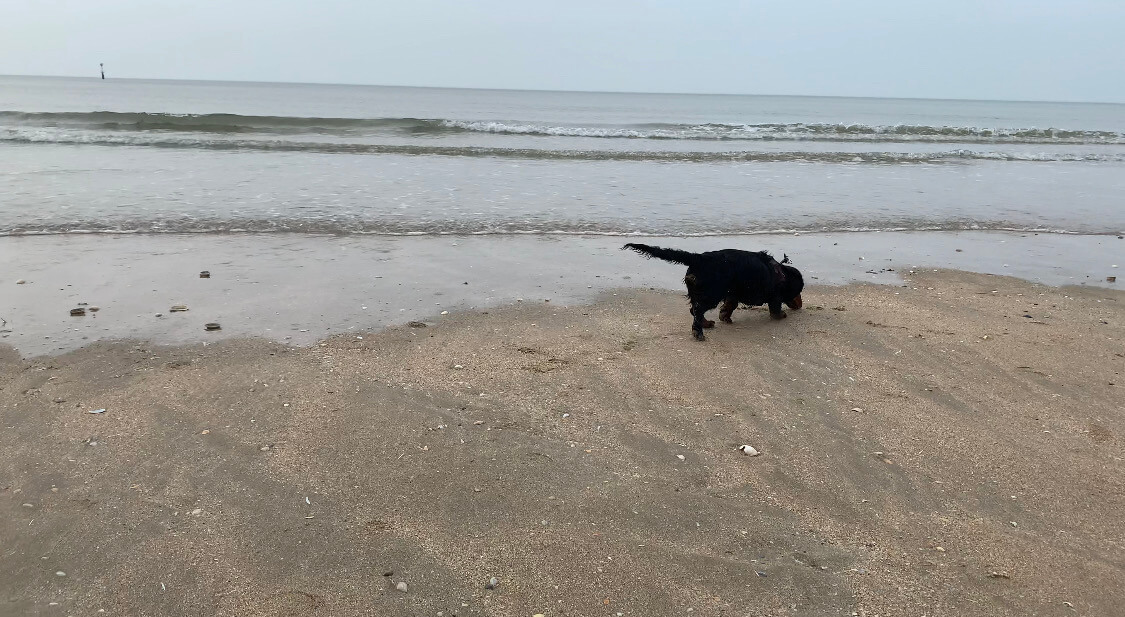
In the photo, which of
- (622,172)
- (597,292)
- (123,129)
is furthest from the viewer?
(123,129)

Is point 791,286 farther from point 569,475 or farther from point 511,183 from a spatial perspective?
point 511,183

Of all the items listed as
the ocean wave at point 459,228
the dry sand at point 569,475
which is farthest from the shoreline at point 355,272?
the dry sand at point 569,475

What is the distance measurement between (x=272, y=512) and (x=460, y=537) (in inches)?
31.8

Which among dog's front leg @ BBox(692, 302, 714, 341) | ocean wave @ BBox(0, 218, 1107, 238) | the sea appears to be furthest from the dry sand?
the sea

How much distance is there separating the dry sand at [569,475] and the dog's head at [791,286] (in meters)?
0.51

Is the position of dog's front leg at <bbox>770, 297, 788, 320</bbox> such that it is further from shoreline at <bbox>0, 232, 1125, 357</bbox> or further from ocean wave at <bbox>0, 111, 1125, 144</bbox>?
ocean wave at <bbox>0, 111, 1125, 144</bbox>

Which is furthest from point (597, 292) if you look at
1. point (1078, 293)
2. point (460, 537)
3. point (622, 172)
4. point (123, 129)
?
point (123, 129)

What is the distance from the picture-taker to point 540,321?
5727 millimetres

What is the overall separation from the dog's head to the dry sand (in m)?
0.51

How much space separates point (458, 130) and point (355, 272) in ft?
60.1

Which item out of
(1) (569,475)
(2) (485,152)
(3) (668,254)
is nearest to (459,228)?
(3) (668,254)

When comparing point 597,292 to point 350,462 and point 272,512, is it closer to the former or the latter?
point 350,462

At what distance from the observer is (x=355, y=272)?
6.96 m

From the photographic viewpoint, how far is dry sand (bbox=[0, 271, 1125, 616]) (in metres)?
2.69
